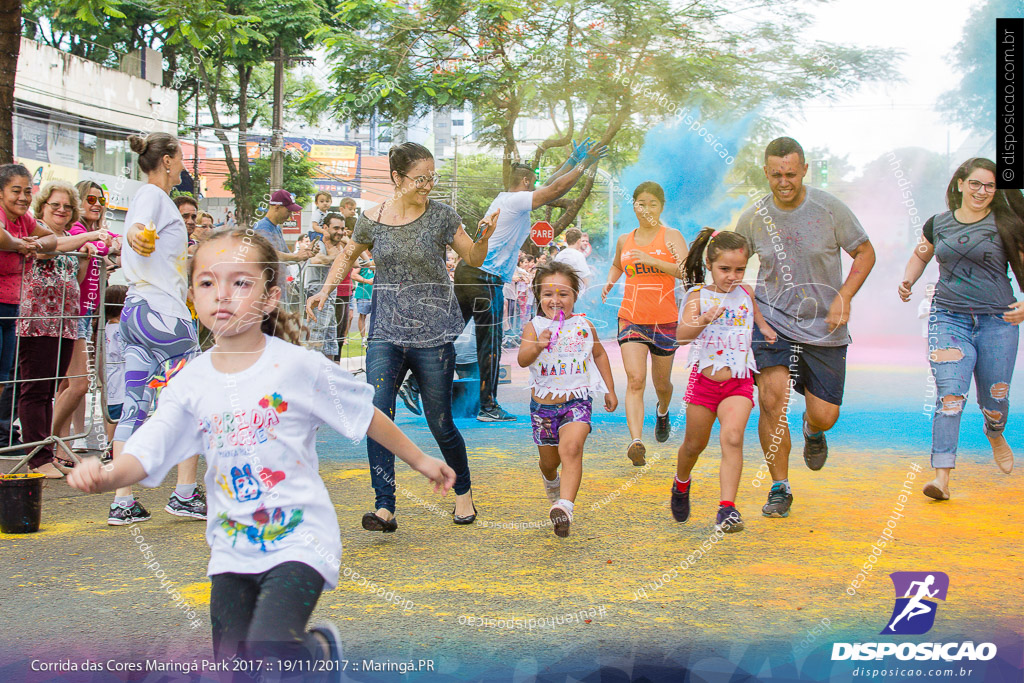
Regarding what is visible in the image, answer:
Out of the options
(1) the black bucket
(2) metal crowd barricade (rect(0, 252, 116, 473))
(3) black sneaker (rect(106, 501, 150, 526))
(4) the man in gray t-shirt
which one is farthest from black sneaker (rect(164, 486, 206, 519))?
(4) the man in gray t-shirt

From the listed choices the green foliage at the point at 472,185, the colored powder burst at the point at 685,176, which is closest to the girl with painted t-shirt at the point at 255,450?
the colored powder burst at the point at 685,176

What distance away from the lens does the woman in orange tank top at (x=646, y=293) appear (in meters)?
5.86

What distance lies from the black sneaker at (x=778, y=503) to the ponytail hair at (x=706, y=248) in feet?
3.68

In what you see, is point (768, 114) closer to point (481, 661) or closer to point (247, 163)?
point (481, 661)

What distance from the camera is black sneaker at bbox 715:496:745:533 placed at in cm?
417

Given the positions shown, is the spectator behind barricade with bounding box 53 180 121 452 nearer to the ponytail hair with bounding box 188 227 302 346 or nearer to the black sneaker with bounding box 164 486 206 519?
the black sneaker with bounding box 164 486 206 519

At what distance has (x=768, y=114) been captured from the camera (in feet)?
20.6

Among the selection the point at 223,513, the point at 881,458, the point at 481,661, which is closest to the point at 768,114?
the point at 881,458

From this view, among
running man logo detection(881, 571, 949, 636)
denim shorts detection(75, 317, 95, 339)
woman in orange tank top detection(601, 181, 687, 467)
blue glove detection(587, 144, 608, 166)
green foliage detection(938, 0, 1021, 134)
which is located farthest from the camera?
denim shorts detection(75, 317, 95, 339)

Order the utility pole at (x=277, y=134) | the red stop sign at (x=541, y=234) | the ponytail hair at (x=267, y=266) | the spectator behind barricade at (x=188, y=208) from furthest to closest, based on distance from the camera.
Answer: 1. the utility pole at (x=277, y=134)
2. the red stop sign at (x=541, y=234)
3. the spectator behind barricade at (x=188, y=208)
4. the ponytail hair at (x=267, y=266)

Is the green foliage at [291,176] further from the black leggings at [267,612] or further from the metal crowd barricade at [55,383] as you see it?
the black leggings at [267,612]

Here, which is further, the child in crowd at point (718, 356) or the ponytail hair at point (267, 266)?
the child in crowd at point (718, 356)

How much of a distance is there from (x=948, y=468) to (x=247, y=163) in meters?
24.1

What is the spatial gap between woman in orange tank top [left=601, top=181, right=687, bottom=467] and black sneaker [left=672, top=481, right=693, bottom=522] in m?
1.33
